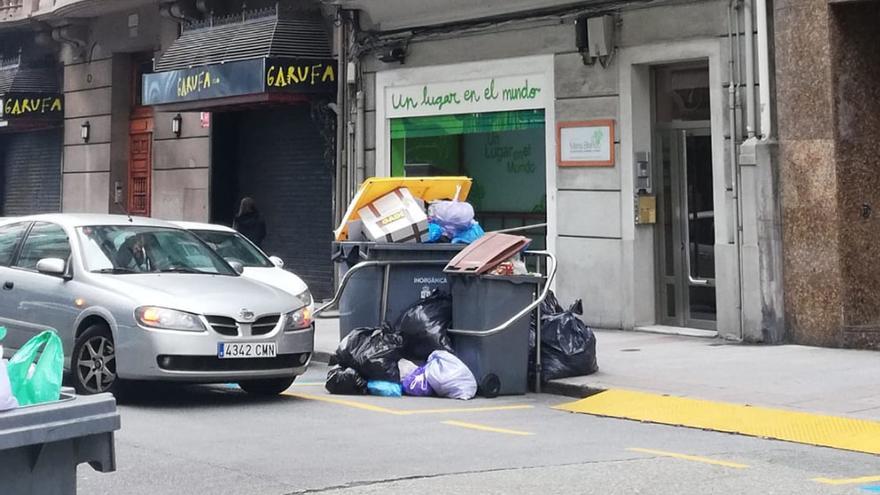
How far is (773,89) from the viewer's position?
12492mm

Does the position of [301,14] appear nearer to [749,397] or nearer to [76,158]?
[76,158]

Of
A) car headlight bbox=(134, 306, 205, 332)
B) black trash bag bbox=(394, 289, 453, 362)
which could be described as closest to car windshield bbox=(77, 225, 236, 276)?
car headlight bbox=(134, 306, 205, 332)

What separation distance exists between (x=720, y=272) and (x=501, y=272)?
4032 mm

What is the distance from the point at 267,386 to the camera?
970 centimetres

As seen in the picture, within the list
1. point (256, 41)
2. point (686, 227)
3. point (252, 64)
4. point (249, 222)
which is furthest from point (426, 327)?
point (249, 222)

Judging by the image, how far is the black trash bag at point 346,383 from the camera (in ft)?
32.6

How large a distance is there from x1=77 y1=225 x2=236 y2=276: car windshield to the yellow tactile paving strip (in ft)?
11.0

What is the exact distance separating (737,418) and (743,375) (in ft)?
6.07

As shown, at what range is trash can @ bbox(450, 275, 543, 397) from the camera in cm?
981

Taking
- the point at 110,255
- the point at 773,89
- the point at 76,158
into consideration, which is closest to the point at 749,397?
the point at 773,89

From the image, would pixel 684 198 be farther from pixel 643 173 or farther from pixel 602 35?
pixel 602 35

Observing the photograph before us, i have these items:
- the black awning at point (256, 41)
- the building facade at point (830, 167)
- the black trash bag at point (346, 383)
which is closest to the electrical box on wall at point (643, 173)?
the building facade at point (830, 167)

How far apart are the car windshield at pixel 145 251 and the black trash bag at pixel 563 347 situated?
287 cm

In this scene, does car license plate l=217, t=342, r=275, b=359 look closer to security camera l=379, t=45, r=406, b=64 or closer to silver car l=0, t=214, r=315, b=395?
silver car l=0, t=214, r=315, b=395
